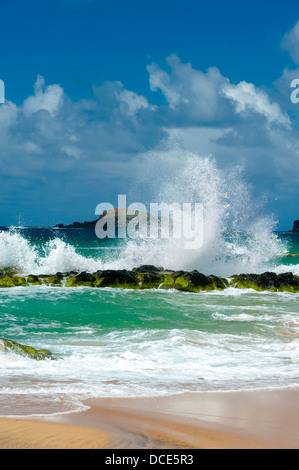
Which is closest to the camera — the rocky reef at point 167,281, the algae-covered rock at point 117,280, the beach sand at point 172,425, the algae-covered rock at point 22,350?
the beach sand at point 172,425

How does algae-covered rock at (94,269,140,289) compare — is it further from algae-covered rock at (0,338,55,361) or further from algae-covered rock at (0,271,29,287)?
algae-covered rock at (0,338,55,361)

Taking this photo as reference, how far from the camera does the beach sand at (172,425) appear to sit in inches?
137

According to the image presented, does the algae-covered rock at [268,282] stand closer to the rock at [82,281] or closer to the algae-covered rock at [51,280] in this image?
the rock at [82,281]

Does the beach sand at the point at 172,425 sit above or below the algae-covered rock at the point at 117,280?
below

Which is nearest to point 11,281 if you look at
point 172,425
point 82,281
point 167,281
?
point 82,281

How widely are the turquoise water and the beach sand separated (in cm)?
35

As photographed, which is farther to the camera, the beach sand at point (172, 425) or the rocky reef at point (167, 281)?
the rocky reef at point (167, 281)

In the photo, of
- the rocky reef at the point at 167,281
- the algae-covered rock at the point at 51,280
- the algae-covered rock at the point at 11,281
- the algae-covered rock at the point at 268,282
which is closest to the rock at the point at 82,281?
the rocky reef at the point at 167,281

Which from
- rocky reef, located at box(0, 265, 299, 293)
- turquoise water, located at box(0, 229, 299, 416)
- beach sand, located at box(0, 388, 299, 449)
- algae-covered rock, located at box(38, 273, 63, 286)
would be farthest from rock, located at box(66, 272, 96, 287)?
beach sand, located at box(0, 388, 299, 449)

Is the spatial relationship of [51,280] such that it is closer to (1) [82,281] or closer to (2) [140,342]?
(1) [82,281]

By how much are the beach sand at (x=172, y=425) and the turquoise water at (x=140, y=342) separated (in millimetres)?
349

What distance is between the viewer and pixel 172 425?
4.01 m

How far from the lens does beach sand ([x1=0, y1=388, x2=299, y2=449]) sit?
349 centimetres
